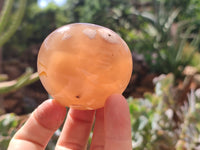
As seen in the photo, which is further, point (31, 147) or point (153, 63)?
point (153, 63)

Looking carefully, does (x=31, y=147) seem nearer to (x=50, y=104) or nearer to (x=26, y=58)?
(x=50, y=104)

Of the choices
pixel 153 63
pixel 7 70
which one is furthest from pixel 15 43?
pixel 153 63

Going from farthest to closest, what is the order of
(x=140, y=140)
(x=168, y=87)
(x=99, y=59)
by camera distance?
(x=168, y=87)
(x=140, y=140)
(x=99, y=59)

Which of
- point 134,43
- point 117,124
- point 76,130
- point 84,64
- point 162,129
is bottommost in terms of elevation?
point 134,43

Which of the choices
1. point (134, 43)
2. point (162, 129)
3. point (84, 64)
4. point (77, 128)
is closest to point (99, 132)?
point (77, 128)

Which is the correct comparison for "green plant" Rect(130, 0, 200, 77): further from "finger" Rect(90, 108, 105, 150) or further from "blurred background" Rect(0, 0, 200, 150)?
"finger" Rect(90, 108, 105, 150)

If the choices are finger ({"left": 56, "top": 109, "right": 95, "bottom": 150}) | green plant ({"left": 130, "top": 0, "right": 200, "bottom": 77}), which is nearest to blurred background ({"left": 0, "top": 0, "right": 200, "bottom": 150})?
green plant ({"left": 130, "top": 0, "right": 200, "bottom": 77})

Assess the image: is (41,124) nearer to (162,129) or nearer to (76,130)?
(76,130)
